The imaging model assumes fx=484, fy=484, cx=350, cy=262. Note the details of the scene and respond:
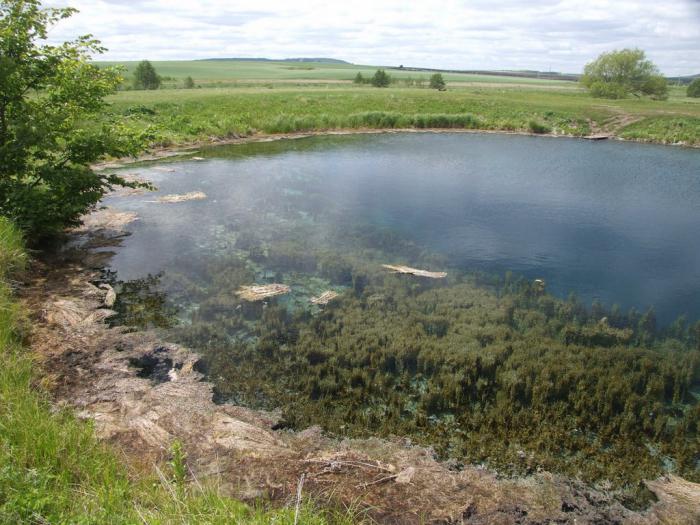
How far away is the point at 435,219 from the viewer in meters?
19.3

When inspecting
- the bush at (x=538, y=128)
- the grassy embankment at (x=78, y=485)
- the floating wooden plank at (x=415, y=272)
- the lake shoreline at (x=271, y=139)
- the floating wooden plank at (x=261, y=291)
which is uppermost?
the bush at (x=538, y=128)

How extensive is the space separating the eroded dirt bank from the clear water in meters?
3.49

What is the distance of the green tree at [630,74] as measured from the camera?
74.8 metres

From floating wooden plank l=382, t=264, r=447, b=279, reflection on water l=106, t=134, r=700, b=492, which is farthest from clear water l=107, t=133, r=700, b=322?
floating wooden plank l=382, t=264, r=447, b=279

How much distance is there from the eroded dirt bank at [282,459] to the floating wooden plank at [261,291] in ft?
10.1

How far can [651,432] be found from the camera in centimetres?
805

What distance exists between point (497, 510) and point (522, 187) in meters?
20.7

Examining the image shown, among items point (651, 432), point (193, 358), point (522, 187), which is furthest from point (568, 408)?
point (522, 187)

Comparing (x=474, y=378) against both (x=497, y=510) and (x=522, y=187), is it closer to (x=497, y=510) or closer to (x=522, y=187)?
→ (x=497, y=510)

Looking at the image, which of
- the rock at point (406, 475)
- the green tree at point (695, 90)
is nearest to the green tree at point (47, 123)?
the rock at point (406, 475)

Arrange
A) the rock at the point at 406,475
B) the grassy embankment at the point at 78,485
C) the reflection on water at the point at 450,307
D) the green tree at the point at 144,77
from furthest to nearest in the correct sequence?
the green tree at the point at 144,77
the reflection on water at the point at 450,307
the rock at the point at 406,475
the grassy embankment at the point at 78,485

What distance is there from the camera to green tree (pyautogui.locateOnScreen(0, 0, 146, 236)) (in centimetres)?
1261

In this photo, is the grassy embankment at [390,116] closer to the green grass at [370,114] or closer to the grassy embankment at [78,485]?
the green grass at [370,114]

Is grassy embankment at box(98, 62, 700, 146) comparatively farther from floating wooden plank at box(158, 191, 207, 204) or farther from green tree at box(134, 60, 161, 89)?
green tree at box(134, 60, 161, 89)
